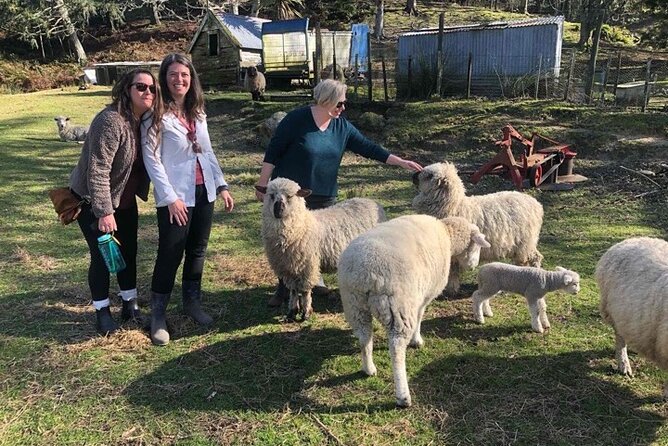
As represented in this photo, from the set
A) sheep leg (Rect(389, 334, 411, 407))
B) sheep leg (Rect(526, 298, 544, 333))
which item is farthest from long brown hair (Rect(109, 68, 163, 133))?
sheep leg (Rect(526, 298, 544, 333))

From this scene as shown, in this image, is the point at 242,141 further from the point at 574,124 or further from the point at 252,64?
the point at 252,64

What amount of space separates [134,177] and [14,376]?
174cm

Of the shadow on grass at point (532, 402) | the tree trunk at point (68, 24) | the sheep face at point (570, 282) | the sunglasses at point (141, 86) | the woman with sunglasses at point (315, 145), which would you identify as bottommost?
the shadow on grass at point (532, 402)

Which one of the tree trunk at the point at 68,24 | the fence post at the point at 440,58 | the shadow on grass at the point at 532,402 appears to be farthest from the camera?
the tree trunk at the point at 68,24

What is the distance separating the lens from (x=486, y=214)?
5.29m

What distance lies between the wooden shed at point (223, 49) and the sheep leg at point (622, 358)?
2483 cm

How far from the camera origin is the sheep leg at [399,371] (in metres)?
3.35

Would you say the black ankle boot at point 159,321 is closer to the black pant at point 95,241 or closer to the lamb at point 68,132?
the black pant at point 95,241

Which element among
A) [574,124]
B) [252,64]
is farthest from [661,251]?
[252,64]

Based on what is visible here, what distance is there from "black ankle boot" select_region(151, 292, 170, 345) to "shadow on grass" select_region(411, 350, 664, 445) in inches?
83.3

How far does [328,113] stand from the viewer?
15.1 ft

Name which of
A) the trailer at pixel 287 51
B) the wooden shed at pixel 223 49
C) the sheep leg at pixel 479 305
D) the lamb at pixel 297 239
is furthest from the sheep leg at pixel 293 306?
the wooden shed at pixel 223 49

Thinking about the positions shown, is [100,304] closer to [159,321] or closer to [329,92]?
[159,321]

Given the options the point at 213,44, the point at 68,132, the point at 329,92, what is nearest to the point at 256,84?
the point at 68,132
